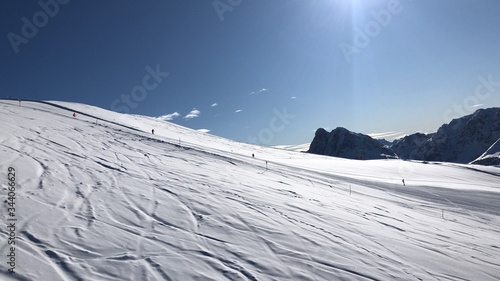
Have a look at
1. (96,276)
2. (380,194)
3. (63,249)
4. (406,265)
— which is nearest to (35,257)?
(63,249)

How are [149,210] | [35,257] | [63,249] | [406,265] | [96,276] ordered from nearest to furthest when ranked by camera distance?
[96,276] → [35,257] → [63,249] → [406,265] → [149,210]

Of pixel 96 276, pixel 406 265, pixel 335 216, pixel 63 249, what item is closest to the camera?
pixel 96 276

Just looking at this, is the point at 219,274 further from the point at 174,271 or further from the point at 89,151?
the point at 89,151

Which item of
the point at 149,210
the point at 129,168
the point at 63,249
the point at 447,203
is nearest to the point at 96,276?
the point at 63,249

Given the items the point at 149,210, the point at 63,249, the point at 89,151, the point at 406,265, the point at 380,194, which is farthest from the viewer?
the point at 380,194

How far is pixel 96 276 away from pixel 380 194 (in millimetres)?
17026

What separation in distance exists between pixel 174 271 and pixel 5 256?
2.98 m

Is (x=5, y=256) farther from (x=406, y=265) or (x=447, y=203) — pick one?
(x=447, y=203)

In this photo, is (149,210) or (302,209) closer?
(149,210)

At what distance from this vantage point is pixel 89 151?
1570cm

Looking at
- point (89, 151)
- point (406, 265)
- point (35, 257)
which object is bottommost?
point (406, 265)

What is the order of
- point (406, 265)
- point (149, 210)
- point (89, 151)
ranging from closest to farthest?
point (406, 265) → point (149, 210) → point (89, 151)

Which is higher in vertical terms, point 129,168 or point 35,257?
point 129,168

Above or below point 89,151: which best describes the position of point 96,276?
below
